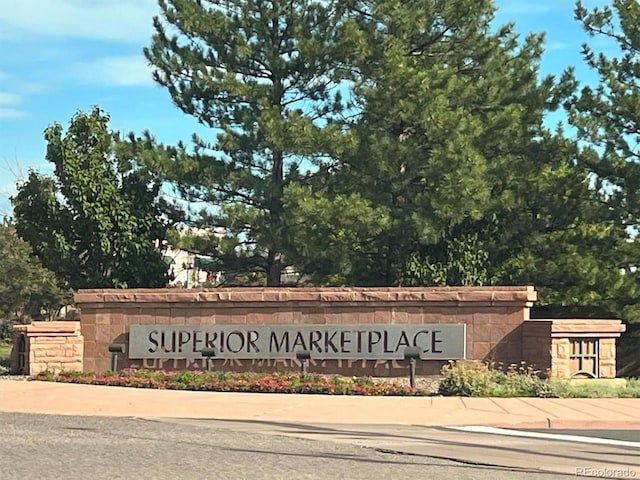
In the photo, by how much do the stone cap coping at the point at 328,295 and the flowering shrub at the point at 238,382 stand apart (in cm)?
190

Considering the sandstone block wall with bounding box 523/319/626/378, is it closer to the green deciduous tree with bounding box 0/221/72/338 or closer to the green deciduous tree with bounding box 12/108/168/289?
Result: the green deciduous tree with bounding box 12/108/168/289

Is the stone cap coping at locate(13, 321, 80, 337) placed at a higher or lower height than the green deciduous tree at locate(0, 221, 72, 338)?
lower

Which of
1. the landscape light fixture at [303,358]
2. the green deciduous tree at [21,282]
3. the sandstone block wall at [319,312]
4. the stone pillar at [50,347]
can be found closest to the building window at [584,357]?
the sandstone block wall at [319,312]

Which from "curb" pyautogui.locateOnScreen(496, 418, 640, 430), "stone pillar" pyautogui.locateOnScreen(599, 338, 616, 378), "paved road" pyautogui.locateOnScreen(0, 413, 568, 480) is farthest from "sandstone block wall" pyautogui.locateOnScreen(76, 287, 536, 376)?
"paved road" pyautogui.locateOnScreen(0, 413, 568, 480)

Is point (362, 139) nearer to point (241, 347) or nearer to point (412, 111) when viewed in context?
point (412, 111)

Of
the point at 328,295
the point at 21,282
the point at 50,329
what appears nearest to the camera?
the point at 328,295

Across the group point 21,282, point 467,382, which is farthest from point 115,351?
point 21,282

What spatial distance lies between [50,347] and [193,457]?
11.5m

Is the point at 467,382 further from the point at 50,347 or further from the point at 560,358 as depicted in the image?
the point at 50,347

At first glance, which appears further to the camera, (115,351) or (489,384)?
(115,351)

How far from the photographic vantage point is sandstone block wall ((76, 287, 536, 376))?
19.5m

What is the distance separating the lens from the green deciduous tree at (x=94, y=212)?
77.8 ft

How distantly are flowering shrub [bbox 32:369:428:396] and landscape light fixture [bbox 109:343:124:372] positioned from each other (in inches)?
30.6

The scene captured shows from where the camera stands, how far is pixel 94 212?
23.5m
